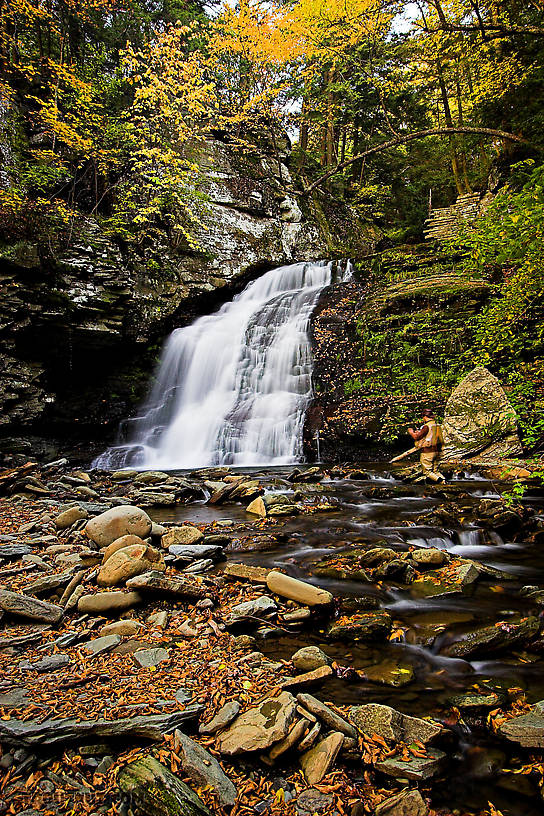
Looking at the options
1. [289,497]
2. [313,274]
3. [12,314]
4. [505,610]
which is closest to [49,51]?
[12,314]

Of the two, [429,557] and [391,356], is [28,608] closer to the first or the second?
[429,557]

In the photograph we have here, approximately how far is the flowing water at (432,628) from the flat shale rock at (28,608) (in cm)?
145

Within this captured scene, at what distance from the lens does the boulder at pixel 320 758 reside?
1651 millimetres

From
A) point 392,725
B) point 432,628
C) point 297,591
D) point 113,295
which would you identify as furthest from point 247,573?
point 113,295

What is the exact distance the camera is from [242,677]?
222cm

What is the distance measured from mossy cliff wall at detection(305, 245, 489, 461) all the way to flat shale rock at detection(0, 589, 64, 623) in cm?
785

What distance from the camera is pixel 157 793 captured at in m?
1.44

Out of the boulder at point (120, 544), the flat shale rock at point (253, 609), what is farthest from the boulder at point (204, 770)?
the boulder at point (120, 544)

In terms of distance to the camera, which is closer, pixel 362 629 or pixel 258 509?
pixel 362 629

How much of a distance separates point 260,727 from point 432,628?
61.8 inches

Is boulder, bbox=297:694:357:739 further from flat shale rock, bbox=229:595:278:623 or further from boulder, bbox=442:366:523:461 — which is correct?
boulder, bbox=442:366:523:461

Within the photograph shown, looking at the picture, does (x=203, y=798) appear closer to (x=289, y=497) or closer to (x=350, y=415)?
(x=289, y=497)

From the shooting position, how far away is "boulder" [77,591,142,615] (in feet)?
9.52

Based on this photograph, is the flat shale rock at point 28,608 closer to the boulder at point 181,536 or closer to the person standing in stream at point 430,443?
the boulder at point 181,536
